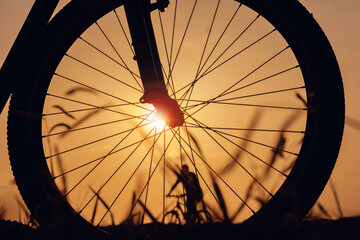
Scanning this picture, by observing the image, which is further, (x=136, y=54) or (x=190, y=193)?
(x=136, y=54)

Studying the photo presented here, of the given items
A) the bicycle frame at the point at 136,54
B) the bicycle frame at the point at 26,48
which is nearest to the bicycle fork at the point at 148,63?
the bicycle frame at the point at 136,54

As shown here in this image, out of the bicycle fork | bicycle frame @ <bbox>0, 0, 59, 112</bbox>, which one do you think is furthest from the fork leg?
bicycle frame @ <bbox>0, 0, 59, 112</bbox>

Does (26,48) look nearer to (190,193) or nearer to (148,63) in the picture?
(148,63)

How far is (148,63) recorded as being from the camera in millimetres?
1542

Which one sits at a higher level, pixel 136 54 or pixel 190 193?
pixel 136 54

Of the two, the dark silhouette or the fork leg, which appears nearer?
the dark silhouette

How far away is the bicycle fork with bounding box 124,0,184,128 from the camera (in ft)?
5.07

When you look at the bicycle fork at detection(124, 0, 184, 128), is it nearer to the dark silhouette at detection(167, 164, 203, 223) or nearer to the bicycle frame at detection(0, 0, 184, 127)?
the bicycle frame at detection(0, 0, 184, 127)

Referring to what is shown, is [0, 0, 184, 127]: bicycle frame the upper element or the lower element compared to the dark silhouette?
upper

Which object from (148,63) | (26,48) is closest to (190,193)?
(148,63)

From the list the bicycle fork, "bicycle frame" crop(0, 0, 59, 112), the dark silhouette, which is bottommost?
the dark silhouette

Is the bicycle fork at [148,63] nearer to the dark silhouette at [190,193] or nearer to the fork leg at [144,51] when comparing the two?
the fork leg at [144,51]

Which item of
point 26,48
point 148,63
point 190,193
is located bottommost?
point 190,193

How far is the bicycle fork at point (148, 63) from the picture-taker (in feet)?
5.07
